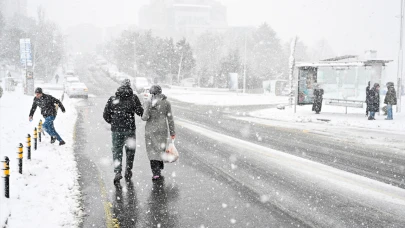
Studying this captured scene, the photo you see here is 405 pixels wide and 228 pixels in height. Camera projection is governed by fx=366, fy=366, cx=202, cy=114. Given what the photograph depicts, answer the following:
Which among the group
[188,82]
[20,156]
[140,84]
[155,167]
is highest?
[188,82]

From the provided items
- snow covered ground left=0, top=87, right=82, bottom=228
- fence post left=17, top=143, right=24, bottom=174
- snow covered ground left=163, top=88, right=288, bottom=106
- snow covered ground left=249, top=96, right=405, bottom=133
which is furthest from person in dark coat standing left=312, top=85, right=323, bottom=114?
fence post left=17, top=143, right=24, bottom=174

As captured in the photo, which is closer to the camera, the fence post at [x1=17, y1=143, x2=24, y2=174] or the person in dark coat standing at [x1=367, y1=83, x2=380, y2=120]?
the fence post at [x1=17, y1=143, x2=24, y2=174]

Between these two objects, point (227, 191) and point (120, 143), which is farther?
point (120, 143)

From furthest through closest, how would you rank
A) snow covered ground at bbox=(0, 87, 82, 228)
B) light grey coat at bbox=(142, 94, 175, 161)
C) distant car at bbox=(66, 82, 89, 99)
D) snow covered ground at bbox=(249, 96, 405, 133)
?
distant car at bbox=(66, 82, 89, 99) < snow covered ground at bbox=(249, 96, 405, 133) < light grey coat at bbox=(142, 94, 175, 161) < snow covered ground at bbox=(0, 87, 82, 228)

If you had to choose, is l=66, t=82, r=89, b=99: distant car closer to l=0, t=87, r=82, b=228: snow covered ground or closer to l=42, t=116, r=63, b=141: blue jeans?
l=0, t=87, r=82, b=228: snow covered ground

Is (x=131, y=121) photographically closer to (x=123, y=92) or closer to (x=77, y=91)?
(x=123, y=92)

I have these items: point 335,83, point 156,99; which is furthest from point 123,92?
point 335,83

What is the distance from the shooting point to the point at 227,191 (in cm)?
676

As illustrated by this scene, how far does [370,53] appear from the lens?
77.2 ft

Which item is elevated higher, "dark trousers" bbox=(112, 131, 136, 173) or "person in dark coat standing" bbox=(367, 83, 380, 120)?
"person in dark coat standing" bbox=(367, 83, 380, 120)

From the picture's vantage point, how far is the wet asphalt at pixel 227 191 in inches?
213

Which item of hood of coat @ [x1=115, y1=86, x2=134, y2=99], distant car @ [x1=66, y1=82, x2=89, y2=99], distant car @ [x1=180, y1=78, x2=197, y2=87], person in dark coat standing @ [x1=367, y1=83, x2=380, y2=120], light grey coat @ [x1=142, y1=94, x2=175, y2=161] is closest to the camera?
hood of coat @ [x1=115, y1=86, x2=134, y2=99]

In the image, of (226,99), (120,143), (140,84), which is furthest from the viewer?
(140,84)

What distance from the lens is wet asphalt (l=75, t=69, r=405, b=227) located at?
5402 mm
